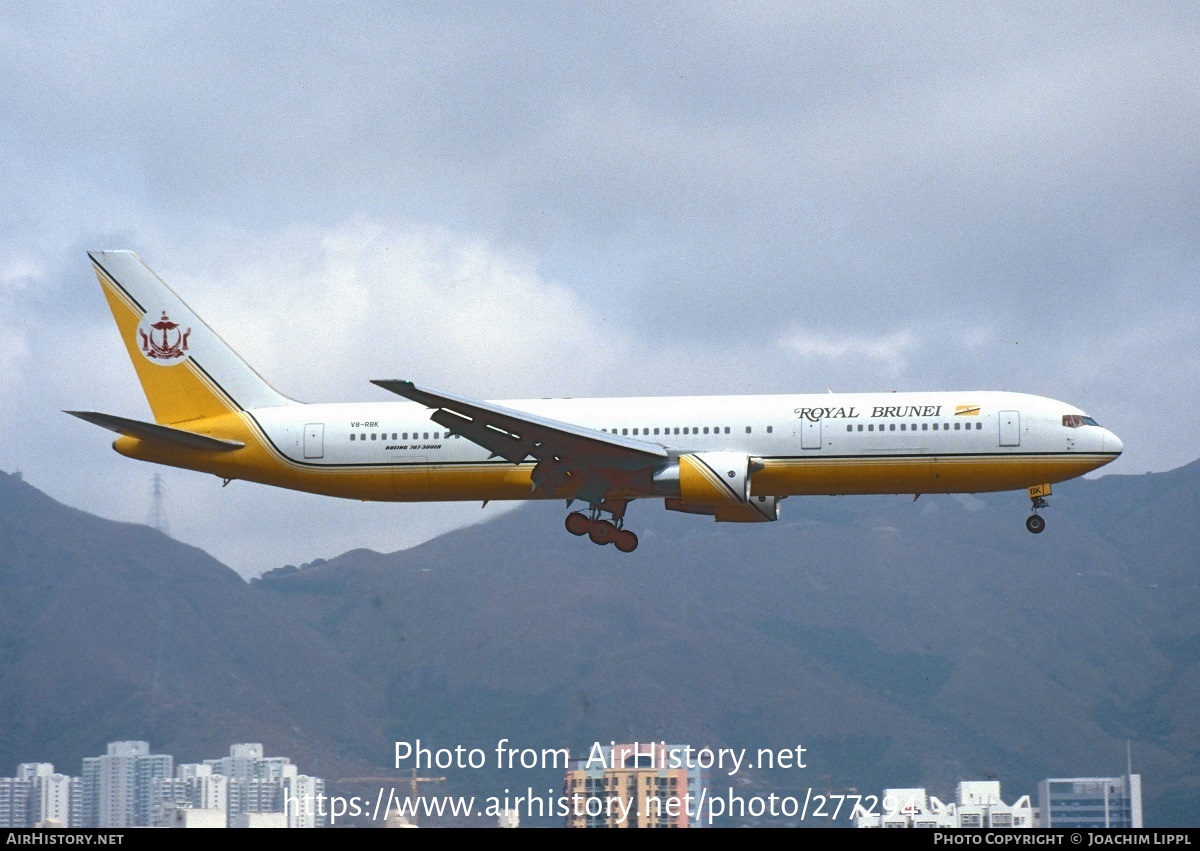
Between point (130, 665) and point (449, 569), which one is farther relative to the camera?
point (449, 569)

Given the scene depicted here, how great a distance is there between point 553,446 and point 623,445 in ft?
7.30

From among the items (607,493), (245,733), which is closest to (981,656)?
(245,733)

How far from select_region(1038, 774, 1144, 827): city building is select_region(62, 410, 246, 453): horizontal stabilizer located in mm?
82064

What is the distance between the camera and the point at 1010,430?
161ft

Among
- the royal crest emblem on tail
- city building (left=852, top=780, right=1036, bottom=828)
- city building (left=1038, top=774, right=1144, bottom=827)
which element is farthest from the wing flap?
city building (left=1038, top=774, right=1144, bottom=827)

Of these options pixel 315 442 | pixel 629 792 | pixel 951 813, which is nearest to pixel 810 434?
pixel 315 442

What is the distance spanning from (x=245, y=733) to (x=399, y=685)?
13085mm

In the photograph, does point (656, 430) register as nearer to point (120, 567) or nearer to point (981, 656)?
point (120, 567)

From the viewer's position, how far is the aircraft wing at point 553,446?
4784cm

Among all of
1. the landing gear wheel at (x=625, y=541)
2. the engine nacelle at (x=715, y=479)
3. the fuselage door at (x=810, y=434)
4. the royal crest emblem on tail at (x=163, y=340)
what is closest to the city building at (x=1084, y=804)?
the landing gear wheel at (x=625, y=541)

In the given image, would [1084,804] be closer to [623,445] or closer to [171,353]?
[623,445]

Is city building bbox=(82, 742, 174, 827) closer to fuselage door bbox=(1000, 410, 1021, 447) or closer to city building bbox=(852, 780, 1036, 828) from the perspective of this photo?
city building bbox=(852, 780, 1036, 828)

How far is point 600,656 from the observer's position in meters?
140
